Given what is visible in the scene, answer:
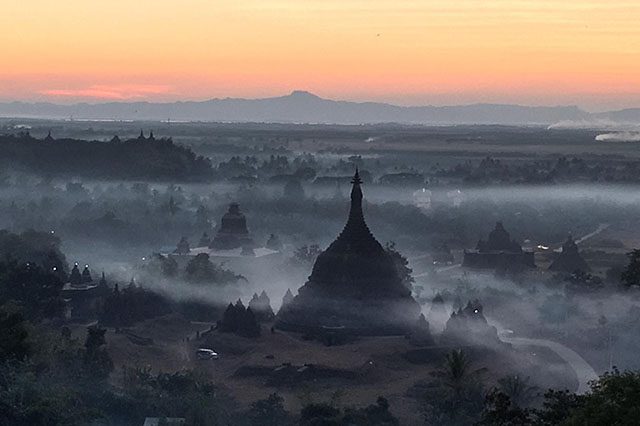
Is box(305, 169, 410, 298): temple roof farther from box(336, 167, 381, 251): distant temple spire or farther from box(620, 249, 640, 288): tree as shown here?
box(620, 249, 640, 288): tree

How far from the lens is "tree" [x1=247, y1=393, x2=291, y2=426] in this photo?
52.2 metres

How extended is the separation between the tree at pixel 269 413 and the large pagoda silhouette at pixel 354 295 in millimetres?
14051

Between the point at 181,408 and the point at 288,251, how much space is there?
173 ft

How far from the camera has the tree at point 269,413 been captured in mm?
52225

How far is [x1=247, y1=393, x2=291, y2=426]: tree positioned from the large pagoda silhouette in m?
14.1

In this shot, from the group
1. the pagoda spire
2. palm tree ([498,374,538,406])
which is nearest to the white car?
the pagoda spire

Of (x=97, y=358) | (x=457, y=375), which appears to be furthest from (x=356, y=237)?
(x=457, y=375)

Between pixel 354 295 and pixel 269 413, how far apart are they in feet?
54.5

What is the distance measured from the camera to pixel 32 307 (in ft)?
234

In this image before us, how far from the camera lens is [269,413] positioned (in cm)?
5281

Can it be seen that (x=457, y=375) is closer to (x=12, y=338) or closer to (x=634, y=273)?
(x=634, y=273)

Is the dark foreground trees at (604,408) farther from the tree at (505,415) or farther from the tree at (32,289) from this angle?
the tree at (32,289)

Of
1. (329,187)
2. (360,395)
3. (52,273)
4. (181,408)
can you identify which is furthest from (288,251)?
(329,187)

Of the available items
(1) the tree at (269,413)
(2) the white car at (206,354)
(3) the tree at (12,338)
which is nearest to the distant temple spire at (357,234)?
(2) the white car at (206,354)
